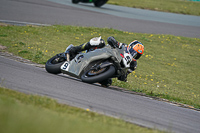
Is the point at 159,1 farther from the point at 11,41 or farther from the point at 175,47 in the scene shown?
the point at 11,41

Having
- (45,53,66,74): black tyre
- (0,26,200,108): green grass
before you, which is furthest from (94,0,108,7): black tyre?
(45,53,66,74): black tyre

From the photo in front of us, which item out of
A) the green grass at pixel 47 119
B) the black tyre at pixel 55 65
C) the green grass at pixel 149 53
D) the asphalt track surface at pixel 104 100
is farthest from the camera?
the green grass at pixel 149 53

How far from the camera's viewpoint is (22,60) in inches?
361

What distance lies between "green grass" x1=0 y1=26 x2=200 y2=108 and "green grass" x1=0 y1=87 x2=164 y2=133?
4.08 metres

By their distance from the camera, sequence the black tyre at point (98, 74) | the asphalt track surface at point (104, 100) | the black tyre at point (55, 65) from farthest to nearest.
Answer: the black tyre at point (55, 65) < the black tyre at point (98, 74) < the asphalt track surface at point (104, 100)

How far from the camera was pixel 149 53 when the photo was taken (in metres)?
14.5

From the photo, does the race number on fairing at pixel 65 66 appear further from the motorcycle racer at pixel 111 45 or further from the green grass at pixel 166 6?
the green grass at pixel 166 6

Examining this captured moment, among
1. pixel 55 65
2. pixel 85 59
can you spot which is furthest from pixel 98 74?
pixel 55 65

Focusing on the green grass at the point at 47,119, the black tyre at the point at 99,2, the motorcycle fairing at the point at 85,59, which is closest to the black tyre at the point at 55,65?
the motorcycle fairing at the point at 85,59

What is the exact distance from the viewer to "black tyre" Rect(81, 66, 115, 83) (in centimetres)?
672

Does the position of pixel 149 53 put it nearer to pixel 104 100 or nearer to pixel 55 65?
pixel 55 65

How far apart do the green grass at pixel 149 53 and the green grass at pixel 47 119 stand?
4.08m

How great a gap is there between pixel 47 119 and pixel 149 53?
11516 mm

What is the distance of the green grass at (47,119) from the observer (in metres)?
3.04
